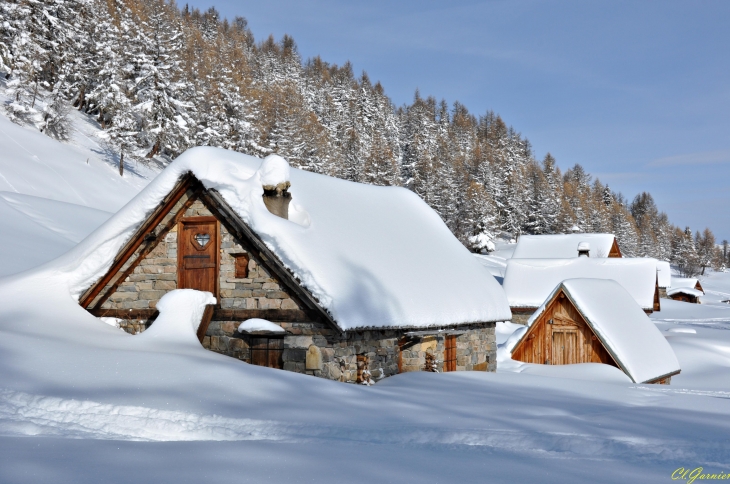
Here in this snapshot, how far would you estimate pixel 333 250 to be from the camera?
40.3 feet

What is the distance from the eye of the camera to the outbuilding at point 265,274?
11.4 m

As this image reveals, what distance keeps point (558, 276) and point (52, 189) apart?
2891 centimetres

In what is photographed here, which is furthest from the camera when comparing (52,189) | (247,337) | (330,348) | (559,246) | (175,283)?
(559,246)

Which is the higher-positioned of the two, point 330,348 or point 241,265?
point 241,265

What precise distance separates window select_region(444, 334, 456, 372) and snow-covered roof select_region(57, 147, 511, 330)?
81 centimetres

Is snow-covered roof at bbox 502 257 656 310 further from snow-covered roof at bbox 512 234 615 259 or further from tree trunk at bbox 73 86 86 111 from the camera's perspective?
tree trunk at bbox 73 86 86 111

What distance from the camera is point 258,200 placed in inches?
468

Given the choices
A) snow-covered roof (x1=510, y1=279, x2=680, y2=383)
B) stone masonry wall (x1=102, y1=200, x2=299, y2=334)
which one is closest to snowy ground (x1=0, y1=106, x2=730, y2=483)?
stone masonry wall (x1=102, y1=200, x2=299, y2=334)

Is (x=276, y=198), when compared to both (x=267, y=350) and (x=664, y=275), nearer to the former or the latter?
(x=267, y=350)

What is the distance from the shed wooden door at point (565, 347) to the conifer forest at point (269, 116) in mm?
30743

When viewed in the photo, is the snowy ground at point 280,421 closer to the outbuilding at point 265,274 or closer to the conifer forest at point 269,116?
the outbuilding at point 265,274

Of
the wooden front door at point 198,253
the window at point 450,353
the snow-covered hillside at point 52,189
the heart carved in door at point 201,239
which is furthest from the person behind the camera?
the snow-covered hillside at point 52,189

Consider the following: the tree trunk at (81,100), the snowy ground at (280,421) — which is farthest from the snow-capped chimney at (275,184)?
the tree trunk at (81,100)

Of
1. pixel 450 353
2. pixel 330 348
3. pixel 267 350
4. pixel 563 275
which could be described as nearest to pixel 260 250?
pixel 267 350
